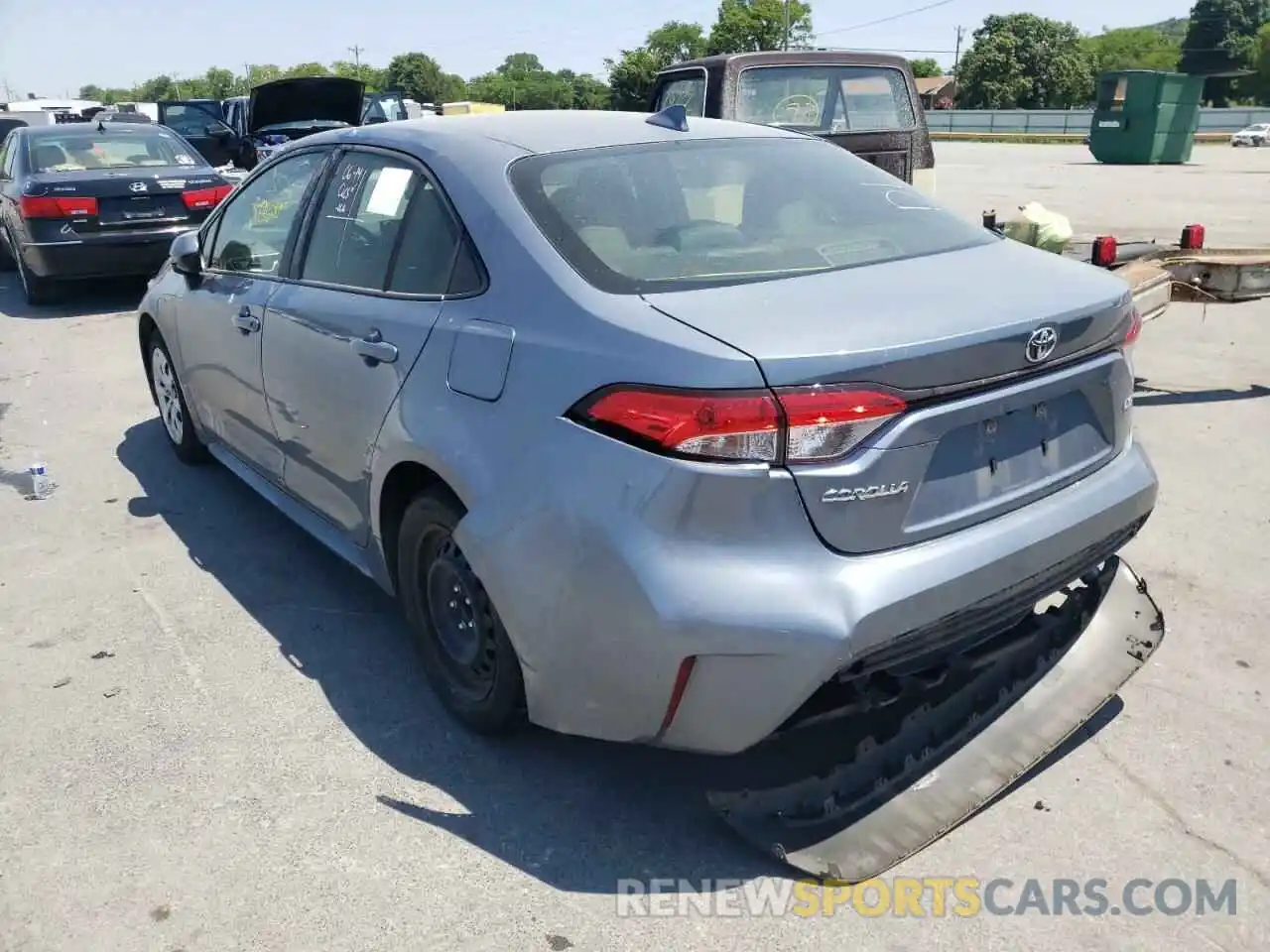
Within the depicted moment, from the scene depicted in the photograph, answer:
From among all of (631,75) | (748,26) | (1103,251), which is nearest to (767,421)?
(1103,251)

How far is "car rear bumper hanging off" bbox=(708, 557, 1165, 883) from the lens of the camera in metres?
2.59

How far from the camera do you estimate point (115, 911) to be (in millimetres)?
2607

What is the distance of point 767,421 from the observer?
2.32m

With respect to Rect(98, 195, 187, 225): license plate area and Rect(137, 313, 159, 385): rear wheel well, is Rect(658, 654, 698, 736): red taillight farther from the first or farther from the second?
Rect(98, 195, 187, 225): license plate area

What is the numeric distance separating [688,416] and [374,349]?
1326 mm

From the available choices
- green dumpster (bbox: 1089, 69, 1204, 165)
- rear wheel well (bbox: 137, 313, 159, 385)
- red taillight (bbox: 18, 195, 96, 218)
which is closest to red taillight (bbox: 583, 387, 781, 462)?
rear wheel well (bbox: 137, 313, 159, 385)

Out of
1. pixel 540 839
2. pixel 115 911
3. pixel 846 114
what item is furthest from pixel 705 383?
pixel 846 114

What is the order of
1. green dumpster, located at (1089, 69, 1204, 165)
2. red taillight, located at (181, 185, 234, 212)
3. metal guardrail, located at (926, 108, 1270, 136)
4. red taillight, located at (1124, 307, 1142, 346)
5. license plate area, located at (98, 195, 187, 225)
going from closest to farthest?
1. red taillight, located at (1124, 307, 1142, 346)
2. license plate area, located at (98, 195, 187, 225)
3. red taillight, located at (181, 185, 234, 212)
4. green dumpster, located at (1089, 69, 1204, 165)
5. metal guardrail, located at (926, 108, 1270, 136)

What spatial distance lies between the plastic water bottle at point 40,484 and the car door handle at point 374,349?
290 centimetres

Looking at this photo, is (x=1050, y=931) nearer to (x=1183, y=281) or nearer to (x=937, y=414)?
(x=937, y=414)

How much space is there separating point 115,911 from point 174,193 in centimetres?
847

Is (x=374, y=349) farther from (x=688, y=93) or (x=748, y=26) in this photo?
(x=748, y=26)

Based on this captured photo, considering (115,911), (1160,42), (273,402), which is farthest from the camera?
(1160,42)

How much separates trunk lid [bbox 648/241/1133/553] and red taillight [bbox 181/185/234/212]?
8476mm
